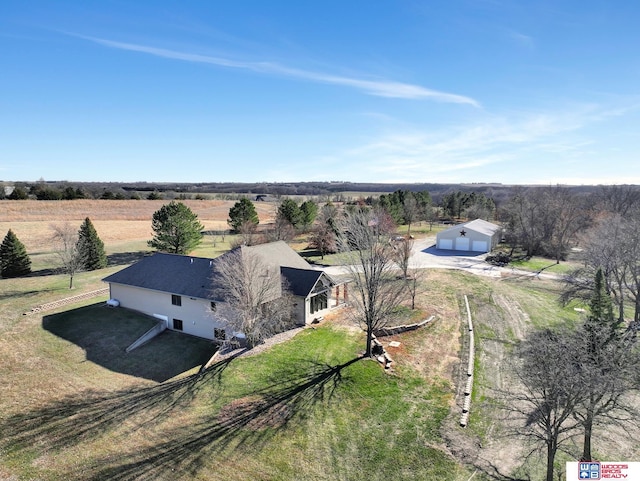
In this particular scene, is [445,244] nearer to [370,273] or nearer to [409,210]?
[409,210]

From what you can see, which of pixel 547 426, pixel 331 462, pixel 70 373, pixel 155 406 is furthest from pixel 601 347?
pixel 70 373

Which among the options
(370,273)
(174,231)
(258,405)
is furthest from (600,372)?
(174,231)

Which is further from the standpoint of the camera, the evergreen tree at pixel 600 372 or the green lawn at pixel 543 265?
the green lawn at pixel 543 265

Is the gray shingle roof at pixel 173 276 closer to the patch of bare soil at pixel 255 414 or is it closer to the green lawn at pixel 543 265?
the patch of bare soil at pixel 255 414

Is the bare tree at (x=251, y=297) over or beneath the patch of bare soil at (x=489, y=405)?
over

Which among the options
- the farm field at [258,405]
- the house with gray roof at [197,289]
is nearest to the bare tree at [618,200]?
the farm field at [258,405]
